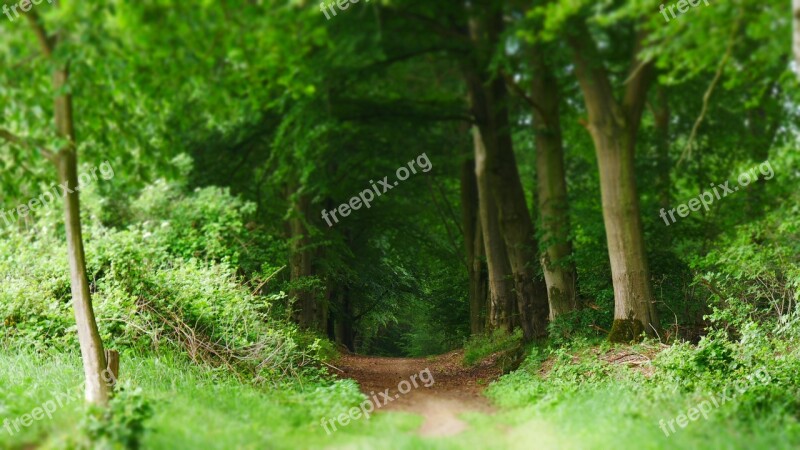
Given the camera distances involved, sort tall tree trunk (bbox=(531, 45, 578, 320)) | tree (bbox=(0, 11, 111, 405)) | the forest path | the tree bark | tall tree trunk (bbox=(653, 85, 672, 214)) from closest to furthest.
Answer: tree (bbox=(0, 11, 111, 405)) < the forest path < tall tree trunk (bbox=(531, 45, 578, 320)) < tall tree trunk (bbox=(653, 85, 672, 214)) < the tree bark

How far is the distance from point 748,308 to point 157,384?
29.7 feet

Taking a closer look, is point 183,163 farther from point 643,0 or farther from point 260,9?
point 643,0

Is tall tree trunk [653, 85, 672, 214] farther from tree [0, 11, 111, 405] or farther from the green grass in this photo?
tree [0, 11, 111, 405]

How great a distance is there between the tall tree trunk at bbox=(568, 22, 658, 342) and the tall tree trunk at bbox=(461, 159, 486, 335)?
8.81m

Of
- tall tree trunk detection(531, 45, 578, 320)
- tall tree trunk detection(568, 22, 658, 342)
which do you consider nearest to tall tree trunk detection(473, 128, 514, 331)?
tall tree trunk detection(531, 45, 578, 320)

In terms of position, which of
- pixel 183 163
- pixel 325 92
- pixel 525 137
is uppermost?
pixel 183 163

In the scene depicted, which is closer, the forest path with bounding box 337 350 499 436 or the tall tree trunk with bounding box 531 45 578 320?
the forest path with bounding box 337 350 499 436

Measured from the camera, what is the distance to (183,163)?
17.0 meters

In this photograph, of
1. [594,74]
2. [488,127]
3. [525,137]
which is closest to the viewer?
[594,74]

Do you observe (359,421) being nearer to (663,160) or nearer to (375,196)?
(663,160)

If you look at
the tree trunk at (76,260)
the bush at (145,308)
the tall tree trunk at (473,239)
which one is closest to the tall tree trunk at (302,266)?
the tall tree trunk at (473,239)

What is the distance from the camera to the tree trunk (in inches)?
308

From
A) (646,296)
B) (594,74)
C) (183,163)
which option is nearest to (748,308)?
(646,296)

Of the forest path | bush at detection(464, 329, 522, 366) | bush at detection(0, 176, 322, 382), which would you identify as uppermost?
bush at detection(0, 176, 322, 382)
